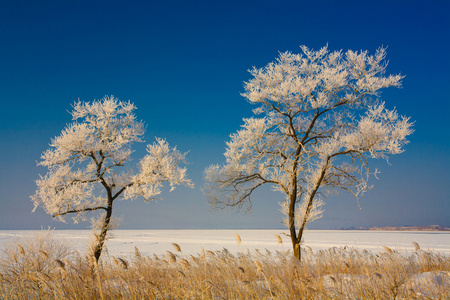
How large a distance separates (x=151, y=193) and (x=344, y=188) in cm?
892

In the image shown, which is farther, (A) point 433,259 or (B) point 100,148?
(B) point 100,148

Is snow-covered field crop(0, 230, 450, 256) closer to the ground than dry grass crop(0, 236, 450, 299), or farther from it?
closer to the ground

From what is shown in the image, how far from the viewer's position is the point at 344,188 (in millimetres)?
14094

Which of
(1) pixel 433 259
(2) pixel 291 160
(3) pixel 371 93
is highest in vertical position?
(3) pixel 371 93

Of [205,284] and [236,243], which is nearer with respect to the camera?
[205,284]

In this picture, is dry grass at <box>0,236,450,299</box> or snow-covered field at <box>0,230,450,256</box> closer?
dry grass at <box>0,236,450,299</box>

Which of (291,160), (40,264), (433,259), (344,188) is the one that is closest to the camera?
(40,264)

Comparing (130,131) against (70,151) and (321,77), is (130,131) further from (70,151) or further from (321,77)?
(321,77)

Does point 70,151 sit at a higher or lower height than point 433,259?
higher

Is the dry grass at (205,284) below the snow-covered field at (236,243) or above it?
above

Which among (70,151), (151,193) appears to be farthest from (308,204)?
(70,151)

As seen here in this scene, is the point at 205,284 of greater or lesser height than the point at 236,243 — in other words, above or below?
above

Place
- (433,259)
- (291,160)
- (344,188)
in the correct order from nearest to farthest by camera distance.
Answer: (433,259)
(291,160)
(344,188)

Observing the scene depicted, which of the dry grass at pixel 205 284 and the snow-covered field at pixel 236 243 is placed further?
the snow-covered field at pixel 236 243
